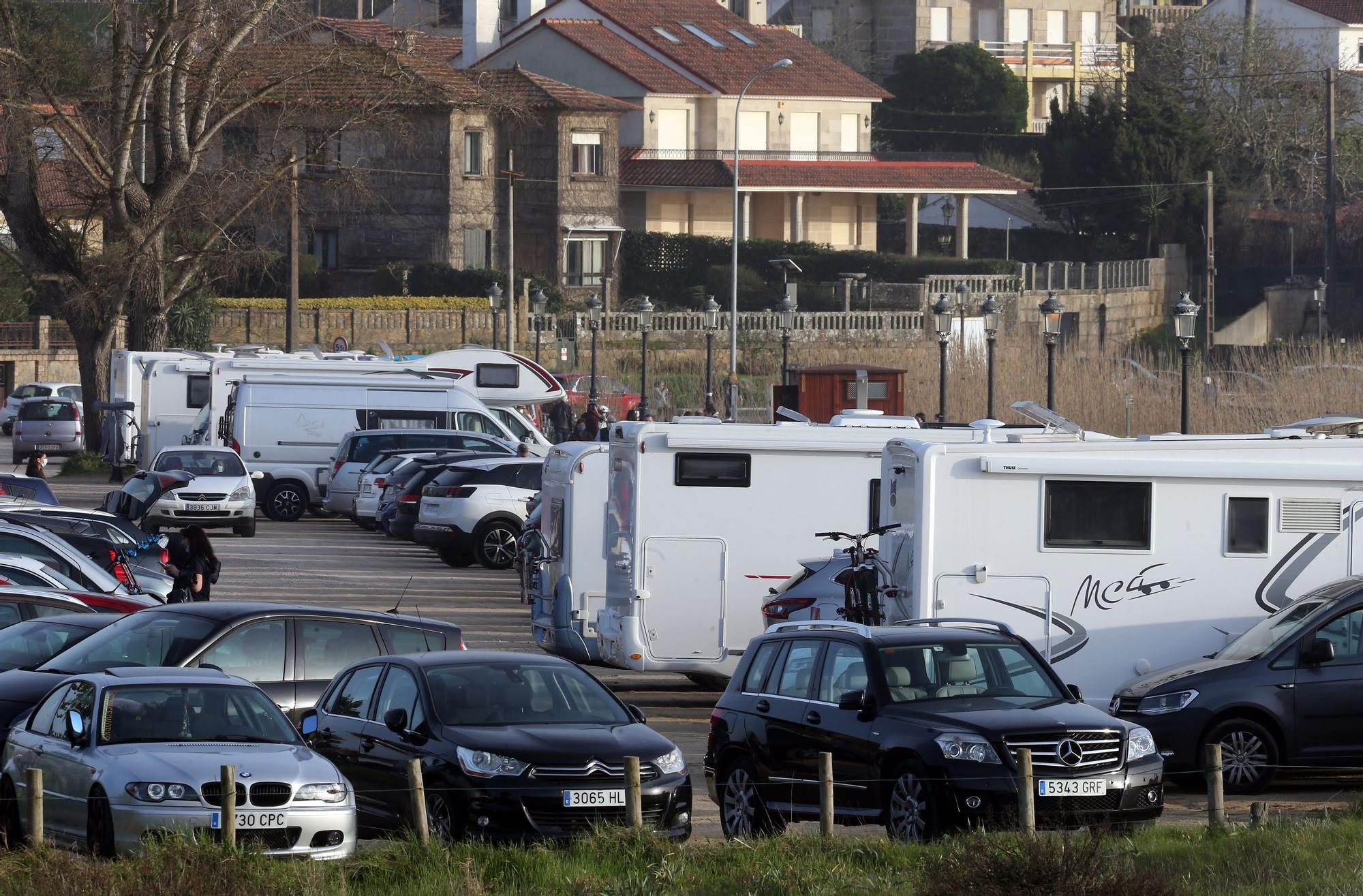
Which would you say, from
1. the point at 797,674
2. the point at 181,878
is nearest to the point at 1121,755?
the point at 797,674

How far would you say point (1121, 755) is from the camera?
39.6ft

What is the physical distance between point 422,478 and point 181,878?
20.9m

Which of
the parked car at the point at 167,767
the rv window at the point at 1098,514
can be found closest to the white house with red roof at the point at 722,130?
the rv window at the point at 1098,514

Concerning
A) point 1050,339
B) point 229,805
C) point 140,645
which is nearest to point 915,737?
point 229,805

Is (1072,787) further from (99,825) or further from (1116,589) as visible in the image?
(99,825)

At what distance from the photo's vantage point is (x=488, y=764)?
11.5 m

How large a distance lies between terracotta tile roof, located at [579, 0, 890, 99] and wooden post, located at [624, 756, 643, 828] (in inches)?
2999

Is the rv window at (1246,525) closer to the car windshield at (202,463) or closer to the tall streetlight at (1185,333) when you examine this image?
the tall streetlight at (1185,333)

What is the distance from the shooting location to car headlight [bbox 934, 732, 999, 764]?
38.5ft

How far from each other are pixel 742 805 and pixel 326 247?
66395 mm

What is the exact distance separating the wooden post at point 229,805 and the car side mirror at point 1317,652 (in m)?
7.84

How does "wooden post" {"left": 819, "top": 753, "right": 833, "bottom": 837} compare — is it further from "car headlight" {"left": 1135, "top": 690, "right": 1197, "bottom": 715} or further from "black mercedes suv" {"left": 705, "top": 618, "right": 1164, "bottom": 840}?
"car headlight" {"left": 1135, "top": 690, "right": 1197, "bottom": 715}

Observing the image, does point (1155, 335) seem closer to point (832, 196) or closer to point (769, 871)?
point (832, 196)

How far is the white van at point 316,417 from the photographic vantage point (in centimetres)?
3634
